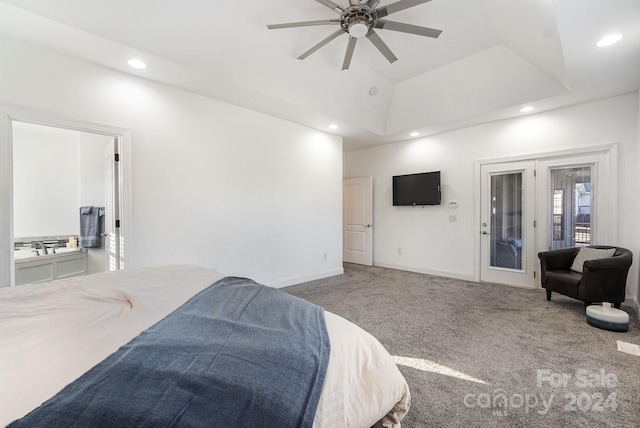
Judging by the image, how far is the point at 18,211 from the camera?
160 inches

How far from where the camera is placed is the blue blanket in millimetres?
633

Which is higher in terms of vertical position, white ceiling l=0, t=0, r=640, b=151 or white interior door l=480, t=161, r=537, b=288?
white ceiling l=0, t=0, r=640, b=151

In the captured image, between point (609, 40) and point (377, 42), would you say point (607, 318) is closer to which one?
point (609, 40)

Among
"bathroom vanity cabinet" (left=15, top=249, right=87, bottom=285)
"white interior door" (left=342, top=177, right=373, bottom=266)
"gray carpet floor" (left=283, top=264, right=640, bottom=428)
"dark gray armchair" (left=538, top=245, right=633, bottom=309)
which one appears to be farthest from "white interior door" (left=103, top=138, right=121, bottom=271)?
"dark gray armchair" (left=538, top=245, right=633, bottom=309)

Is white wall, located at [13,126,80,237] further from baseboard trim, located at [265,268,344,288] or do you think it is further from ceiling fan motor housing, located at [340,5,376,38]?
ceiling fan motor housing, located at [340,5,376,38]

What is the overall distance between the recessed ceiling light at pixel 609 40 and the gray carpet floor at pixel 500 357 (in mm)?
2673

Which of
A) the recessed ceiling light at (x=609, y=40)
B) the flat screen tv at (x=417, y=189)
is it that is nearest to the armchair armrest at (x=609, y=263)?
the recessed ceiling light at (x=609, y=40)

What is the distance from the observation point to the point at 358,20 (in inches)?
97.0

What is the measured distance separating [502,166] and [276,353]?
494 centimetres

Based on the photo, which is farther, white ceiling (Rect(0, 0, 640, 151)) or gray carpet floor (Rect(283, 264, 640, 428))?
white ceiling (Rect(0, 0, 640, 151))

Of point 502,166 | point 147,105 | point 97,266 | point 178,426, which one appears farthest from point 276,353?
point 502,166

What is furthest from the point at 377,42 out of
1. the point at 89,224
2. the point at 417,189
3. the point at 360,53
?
the point at 89,224

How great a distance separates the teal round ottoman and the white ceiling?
251cm

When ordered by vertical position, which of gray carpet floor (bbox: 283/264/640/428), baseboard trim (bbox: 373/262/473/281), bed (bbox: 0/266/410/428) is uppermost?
bed (bbox: 0/266/410/428)
